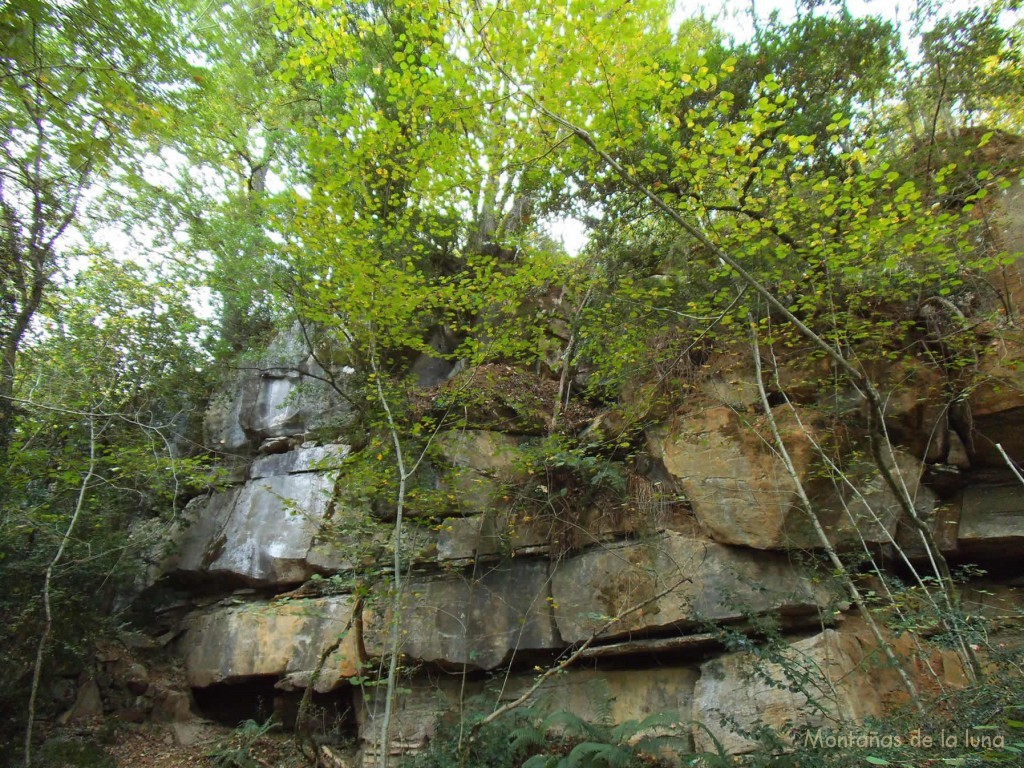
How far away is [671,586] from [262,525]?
22.8 feet

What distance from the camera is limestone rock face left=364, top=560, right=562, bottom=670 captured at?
22.9 ft

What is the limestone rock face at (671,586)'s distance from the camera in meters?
5.88

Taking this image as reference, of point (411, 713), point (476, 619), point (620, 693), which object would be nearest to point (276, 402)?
point (476, 619)

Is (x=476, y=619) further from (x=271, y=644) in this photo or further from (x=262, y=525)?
(x=262, y=525)

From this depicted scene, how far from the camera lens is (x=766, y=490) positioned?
6.27m

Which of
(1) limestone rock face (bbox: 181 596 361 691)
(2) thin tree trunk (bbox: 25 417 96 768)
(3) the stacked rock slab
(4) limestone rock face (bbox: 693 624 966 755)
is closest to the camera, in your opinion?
(4) limestone rock face (bbox: 693 624 966 755)

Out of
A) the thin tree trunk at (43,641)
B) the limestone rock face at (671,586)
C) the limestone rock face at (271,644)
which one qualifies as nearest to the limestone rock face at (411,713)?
the limestone rock face at (271,644)

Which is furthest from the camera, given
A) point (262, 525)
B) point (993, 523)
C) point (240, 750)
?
point (262, 525)

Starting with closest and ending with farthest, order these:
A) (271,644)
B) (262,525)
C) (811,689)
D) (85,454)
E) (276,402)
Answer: (811,689)
(85,454)
(271,644)
(262,525)
(276,402)

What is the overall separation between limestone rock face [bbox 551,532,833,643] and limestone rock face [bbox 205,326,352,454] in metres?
5.20

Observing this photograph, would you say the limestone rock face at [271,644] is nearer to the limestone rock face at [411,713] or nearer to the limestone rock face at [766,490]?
the limestone rock face at [411,713]

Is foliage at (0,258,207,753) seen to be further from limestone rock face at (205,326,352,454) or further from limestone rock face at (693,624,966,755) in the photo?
limestone rock face at (693,624,966,755)

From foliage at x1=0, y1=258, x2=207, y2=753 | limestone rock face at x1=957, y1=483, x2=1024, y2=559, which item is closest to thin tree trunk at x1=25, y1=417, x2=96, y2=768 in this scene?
foliage at x1=0, y1=258, x2=207, y2=753

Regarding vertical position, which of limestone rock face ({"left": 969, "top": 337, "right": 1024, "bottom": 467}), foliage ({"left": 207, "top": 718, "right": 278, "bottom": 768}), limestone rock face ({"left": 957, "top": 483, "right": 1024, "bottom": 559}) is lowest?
foliage ({"left": 207, "top": 718, "right": 278, "bottom": 768})
